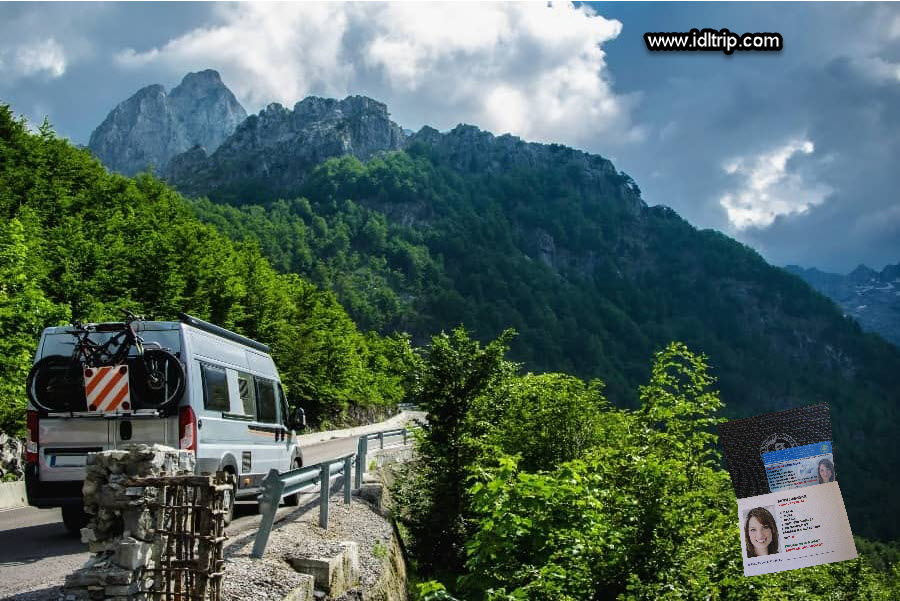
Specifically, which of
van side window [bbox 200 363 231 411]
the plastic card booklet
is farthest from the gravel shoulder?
the plastic card booklet

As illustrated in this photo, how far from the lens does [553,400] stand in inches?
710

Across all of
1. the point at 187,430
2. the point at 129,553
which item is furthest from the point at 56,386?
the point at 129,553

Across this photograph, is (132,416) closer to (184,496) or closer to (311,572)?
(311,572)

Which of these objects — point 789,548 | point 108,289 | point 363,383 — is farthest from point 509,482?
point 363,383

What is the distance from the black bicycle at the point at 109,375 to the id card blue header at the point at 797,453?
7.33 metres

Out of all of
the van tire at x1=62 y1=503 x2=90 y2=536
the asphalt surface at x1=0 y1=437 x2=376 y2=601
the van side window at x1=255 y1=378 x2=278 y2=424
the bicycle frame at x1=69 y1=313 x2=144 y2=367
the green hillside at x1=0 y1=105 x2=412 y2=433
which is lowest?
the asphalt surface at x1=0 y1=437 x2=376 y2=601

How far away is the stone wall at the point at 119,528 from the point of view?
5340mm

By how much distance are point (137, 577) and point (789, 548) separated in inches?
182

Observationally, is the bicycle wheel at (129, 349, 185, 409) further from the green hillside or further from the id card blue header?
the green hillside

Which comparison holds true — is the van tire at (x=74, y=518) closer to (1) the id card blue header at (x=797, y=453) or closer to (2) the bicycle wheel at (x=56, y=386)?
(2) the bicycle wheel at (x=56, y=386)

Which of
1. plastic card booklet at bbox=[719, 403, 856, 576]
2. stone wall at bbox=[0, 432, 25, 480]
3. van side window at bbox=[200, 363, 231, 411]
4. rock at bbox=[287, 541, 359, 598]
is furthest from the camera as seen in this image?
stone wall at bbox=[0, 432, 25, 480]

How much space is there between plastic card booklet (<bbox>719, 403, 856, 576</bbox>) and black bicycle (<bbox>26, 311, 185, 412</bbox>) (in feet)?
23.7

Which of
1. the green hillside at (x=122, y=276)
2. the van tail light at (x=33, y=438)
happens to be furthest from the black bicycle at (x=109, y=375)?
the green hillside at (x=122, y=276)

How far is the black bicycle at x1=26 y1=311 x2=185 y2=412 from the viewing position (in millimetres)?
9164
